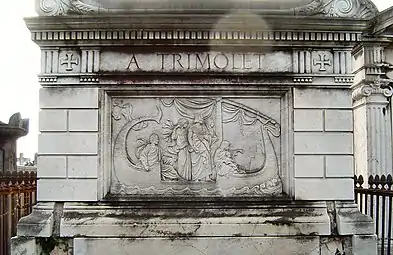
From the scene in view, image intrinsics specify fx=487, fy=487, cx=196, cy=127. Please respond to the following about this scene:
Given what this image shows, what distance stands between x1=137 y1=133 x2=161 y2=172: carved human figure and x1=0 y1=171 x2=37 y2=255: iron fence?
2.31 m

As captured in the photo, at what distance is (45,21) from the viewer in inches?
282

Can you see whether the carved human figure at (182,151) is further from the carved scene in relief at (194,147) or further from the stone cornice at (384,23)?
the stone cornice at (384,23)

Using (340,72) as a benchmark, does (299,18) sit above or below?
above

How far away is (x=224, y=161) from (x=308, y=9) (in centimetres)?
265

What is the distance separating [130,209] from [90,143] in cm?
114

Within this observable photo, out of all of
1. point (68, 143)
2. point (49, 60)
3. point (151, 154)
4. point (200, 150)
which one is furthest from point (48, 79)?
point (200, 150)

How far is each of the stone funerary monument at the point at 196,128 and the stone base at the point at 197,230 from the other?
15 millimetres

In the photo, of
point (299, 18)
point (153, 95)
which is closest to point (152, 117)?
point (153, 95)

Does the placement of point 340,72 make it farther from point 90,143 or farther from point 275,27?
point 90,143

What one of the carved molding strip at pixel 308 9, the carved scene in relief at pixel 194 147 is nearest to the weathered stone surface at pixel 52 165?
the carved scene in relief at pixel 194 147

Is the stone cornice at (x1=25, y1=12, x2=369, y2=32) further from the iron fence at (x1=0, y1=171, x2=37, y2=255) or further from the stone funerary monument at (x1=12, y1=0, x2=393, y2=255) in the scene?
the iron fence at (x1=0, y1=171, x2=37, y2=255)

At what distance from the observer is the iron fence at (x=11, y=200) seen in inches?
314

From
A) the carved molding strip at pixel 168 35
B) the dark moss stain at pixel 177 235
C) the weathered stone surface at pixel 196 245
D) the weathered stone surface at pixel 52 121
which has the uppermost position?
the carved molding strip at pixel 168 35

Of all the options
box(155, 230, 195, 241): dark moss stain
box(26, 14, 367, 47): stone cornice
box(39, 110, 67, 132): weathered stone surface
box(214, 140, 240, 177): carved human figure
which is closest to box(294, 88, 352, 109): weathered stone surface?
box(26, 14, 367, 47): stone cornice
